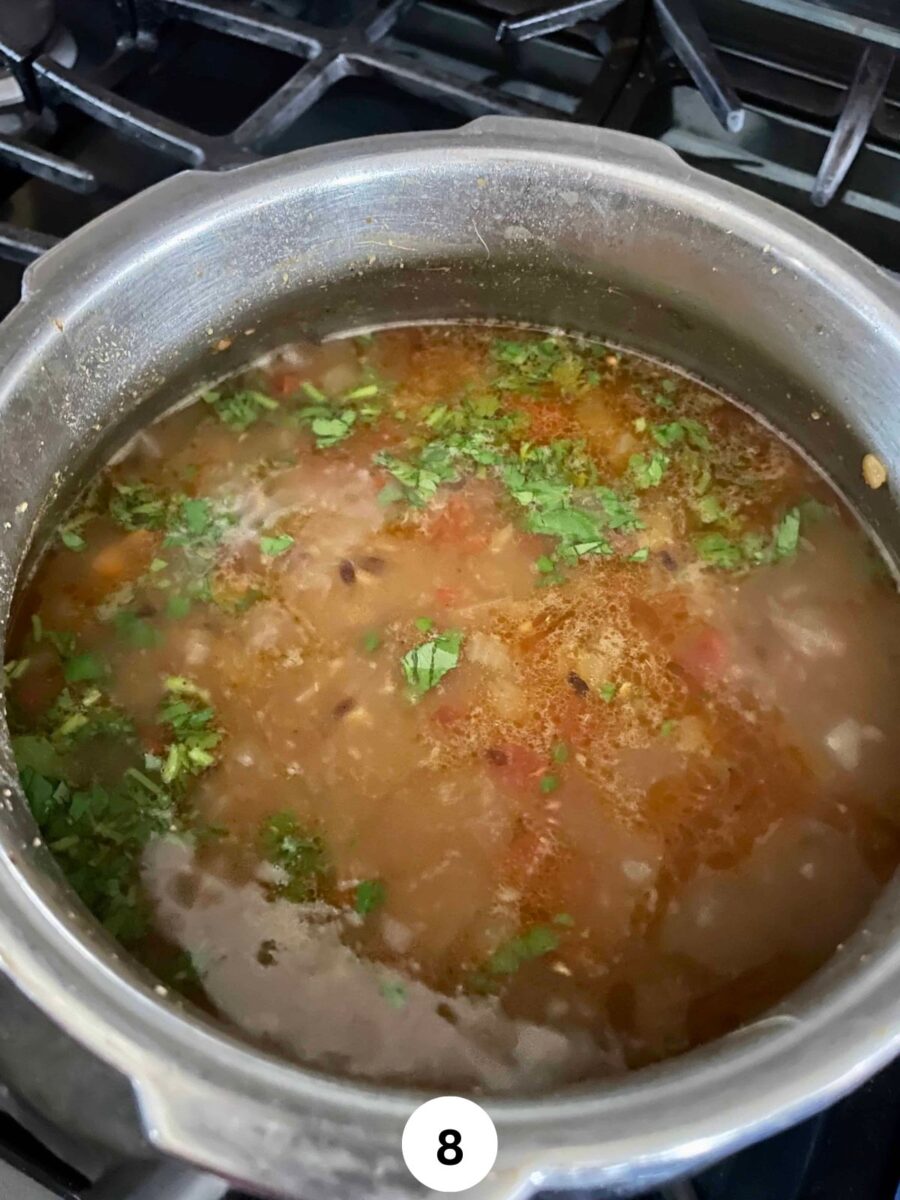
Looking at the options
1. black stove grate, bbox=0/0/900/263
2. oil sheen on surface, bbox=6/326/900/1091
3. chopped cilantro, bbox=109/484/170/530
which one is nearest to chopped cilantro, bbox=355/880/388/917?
oil sheen on surface, bbox=6/326/900/1091

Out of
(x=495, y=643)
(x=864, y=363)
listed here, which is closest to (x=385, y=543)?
(x=495, y=643)

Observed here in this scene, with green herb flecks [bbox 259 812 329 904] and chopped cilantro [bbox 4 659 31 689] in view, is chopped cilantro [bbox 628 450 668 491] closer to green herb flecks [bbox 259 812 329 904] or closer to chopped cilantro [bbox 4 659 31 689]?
green herb flecks [bbox 259 812 329 904]

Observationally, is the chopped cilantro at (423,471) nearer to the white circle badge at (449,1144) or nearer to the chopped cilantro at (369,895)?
the chopped cilantro at (369,895)

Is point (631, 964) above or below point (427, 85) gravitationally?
below

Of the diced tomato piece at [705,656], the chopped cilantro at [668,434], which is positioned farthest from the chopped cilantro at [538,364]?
the diced tomato piece at [705,656]

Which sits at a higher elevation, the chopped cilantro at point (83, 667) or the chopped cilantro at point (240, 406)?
the chopped cilantro at point (240, 406)

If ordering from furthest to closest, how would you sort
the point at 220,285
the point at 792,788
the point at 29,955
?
the point at 220,285 → the point at 792,788 → the point at 29,955

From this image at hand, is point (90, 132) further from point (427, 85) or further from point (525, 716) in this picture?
point (525, 716)
